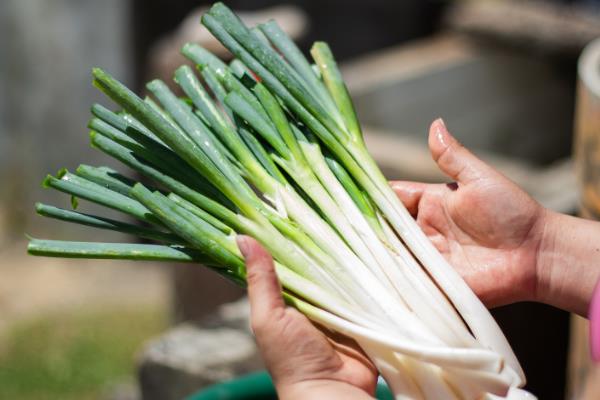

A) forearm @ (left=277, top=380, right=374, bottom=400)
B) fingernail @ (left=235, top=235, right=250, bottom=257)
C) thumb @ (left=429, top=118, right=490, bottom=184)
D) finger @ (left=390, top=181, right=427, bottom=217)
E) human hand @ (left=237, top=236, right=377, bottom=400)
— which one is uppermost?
thumb @ (left=429, top=118, right=490, bottom=184)

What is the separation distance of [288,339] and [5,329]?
11.4 feet

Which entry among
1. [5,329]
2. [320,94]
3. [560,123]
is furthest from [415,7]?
[320,94]

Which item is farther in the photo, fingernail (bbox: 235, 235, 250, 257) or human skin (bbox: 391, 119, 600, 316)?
human skin (bbox: 391, 119, 600, 316)

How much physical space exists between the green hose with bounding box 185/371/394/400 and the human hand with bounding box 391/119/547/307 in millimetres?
417

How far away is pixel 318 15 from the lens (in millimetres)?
7016

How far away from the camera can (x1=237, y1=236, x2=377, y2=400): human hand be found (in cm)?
171

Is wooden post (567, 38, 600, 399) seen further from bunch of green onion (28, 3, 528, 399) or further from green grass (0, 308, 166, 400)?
green grass (0, 308, 166, 400)

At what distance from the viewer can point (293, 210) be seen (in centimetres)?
190

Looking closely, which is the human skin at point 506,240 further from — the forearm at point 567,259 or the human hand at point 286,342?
the human hand at point 286,342

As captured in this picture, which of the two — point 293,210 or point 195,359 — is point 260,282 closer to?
point 293,210

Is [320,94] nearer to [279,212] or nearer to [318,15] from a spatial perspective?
[279,212]

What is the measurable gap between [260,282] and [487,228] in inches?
20.9

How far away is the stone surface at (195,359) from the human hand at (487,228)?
95cm

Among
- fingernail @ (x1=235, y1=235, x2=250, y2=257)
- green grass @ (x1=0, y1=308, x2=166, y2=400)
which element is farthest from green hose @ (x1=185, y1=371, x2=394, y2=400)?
green grass @ (x1=0, y1=308, x2=166, y2=400)
